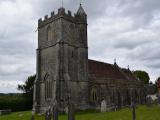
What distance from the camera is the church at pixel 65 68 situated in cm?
3484

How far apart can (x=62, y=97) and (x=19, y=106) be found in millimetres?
18979

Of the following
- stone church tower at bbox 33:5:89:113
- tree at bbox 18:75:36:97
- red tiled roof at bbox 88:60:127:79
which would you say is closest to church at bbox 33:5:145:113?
stone church tower at bbox 33:5:89:113

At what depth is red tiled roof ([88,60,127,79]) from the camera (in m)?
42.6

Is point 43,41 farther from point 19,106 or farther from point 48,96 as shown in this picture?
point 19,106

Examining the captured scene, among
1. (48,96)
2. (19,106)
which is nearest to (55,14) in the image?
(48,96)

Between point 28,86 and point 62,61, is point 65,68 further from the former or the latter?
point 28,86

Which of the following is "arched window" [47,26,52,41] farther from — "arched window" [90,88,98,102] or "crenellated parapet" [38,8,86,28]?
"arched window" [90,88,98,102]

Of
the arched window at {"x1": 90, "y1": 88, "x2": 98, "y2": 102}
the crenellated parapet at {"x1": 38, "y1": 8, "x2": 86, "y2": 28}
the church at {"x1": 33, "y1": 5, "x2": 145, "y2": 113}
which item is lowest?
the arched window at {"x1": 90, "y1": 88, "x2": 98, "y2": 102}

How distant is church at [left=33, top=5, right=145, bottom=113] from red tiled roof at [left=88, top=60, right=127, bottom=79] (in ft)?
0.85

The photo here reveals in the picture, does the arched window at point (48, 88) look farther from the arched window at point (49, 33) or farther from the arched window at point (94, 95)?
the arched window at point (94, 95)

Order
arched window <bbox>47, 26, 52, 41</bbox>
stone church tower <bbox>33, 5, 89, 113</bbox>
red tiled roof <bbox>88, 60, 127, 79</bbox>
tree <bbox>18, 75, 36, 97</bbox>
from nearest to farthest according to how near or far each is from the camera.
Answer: stone church tower <bbox>33, 5, 89, 113</bbox>, arched window <bbox>47, 26, 52, 41</bbox>, red tiled roof <bbox>88, 60, 127, 79</bbox>, tree <bbox>18, 75, 36, 97</bbox>

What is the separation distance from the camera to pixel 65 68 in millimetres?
35250

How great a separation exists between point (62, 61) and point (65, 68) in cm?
100

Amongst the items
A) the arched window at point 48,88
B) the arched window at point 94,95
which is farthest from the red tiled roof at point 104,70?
the arched window at point 48,88
